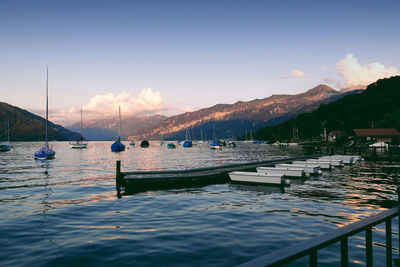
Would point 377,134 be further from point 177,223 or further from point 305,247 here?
point 305,247

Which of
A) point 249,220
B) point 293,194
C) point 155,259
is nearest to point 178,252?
point 155,259

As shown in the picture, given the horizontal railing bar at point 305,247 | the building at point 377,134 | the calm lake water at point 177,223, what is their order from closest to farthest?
A: 1. the horizontal railing bar at point 305,247
2. the calm lake water at point 177,223
3. the building at point 377,134

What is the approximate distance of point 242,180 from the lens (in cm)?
2820

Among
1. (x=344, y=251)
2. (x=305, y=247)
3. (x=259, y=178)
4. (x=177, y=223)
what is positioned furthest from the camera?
(x=259, y=178)

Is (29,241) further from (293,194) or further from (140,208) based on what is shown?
(293,194)

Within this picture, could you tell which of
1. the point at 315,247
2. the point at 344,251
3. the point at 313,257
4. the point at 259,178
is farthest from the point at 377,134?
the point at 315,247

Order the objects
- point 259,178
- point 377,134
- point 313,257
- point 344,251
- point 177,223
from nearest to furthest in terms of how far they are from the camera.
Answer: point 313,257
point 344,251
point 177,223
point 259,178
point 377,134

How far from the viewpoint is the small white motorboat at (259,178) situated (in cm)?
2639

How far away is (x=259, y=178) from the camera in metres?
27.0

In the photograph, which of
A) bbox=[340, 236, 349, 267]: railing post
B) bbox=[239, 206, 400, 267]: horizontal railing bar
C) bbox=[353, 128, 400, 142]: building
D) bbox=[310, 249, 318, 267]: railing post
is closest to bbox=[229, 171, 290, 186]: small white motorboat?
bbox=[239, 206, 400, 267]: horizontal railing bar

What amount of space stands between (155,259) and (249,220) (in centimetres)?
661

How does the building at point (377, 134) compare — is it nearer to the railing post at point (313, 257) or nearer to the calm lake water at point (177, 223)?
the calm lake water at point (177, 223)

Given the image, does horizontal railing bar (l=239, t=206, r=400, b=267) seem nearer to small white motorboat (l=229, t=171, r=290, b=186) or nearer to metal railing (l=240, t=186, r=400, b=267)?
metal railing (l=240, t=186, r=400, b=267)

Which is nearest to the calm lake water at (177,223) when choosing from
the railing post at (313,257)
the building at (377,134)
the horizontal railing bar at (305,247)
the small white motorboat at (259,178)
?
the small white motorboat at (259,178)
